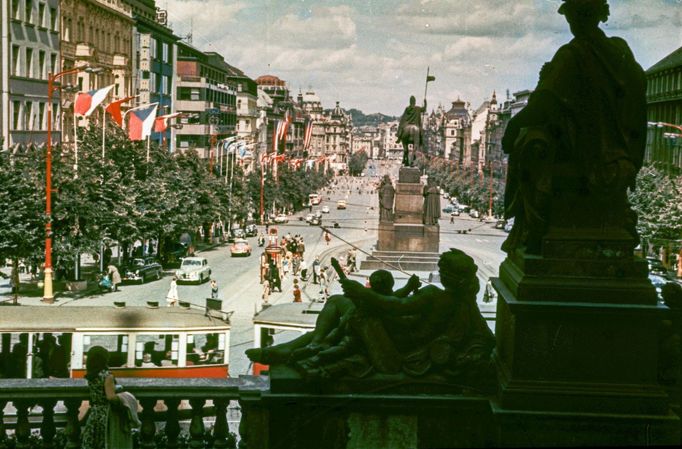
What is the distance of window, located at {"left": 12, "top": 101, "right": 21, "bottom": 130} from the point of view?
60.6 meters

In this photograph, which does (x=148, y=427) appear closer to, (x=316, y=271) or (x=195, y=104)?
(x=316, y=271)

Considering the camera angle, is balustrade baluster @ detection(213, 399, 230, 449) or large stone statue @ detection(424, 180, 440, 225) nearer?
balustrade baluster @ detection(213, 399, 230, 449)

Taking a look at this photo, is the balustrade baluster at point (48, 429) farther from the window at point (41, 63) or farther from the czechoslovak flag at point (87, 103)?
the window at point (41, 63)

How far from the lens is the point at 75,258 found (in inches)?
1785

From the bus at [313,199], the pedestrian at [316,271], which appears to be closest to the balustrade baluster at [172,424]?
the pedestrian at [316,271]

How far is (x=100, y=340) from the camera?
24.0 m

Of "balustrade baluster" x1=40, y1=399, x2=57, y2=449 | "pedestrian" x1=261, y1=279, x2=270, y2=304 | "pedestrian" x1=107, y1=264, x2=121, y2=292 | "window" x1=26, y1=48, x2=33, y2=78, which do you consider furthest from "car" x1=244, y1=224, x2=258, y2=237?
"balustrade baluster" x1=40, y1=399, x2=57, y2=449

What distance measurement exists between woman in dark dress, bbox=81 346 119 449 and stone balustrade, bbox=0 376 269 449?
25cm

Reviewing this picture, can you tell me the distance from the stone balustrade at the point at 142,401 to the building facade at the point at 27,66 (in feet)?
170

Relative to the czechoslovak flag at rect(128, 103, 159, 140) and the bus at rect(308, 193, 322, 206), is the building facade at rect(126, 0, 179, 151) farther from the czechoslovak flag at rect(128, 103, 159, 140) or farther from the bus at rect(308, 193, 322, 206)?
the bus at rect(308, 193, 322, 206)

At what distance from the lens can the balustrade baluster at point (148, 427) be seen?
330 inches

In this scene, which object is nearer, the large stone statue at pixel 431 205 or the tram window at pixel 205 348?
the tram window at pixel 205 348

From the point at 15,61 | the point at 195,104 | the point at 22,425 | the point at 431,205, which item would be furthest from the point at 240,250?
the point at 22,425

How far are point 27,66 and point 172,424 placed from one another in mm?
58719
